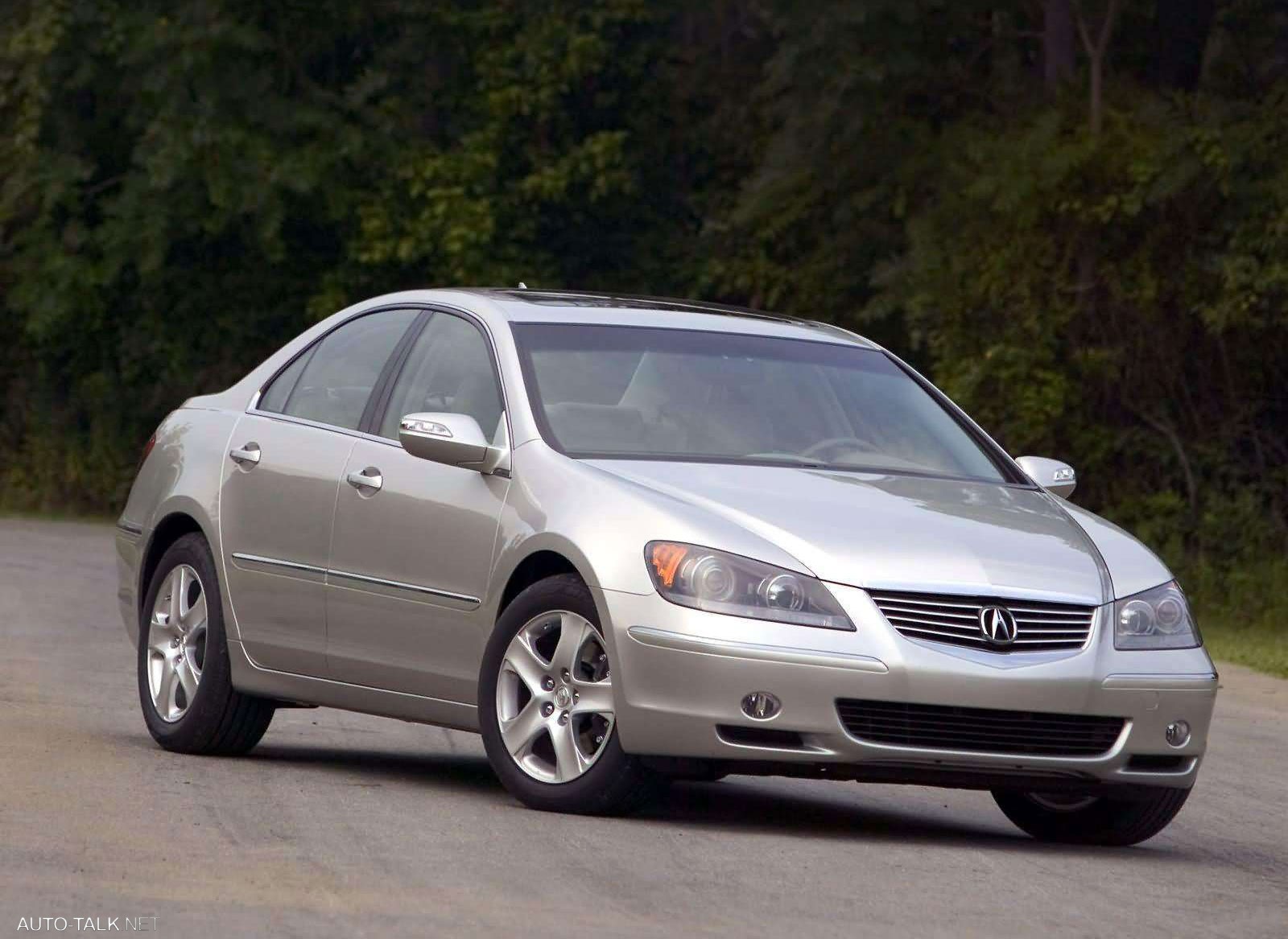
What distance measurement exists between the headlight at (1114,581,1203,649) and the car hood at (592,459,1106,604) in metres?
0.12

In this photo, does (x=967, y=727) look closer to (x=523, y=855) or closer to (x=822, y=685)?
(x=822, y=685)

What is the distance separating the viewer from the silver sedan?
7.35m

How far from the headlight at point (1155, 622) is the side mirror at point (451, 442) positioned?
75.0 inches

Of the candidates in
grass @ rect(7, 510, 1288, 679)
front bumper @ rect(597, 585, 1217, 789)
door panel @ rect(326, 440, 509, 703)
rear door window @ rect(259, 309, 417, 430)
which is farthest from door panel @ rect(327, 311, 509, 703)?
grass @ rect(7, 510, 1288, 679)

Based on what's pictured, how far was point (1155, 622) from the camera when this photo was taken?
7781 mm

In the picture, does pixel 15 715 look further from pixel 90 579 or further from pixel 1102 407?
pixel 1102 407

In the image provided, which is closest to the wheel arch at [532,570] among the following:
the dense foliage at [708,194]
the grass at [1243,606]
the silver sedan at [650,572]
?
the silver sedan at [650,572]

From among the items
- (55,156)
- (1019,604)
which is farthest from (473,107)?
(1019,604)

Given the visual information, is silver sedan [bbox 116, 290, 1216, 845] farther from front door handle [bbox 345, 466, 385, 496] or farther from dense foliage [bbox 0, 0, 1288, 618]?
dense foliage [bbox 0, 0, 1288, 618]

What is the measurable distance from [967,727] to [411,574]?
1923mm

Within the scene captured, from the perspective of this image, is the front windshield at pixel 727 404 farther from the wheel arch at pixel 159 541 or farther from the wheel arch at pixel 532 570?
the wheel arch at pixel 159 541

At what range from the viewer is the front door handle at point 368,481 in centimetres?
858

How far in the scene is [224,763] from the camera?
29.6 feet

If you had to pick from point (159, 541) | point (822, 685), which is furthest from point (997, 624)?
point (159, 541)
